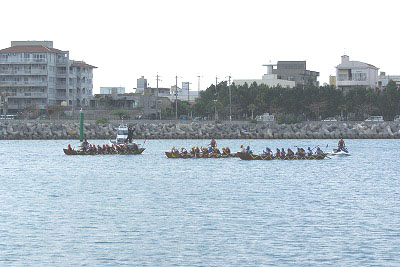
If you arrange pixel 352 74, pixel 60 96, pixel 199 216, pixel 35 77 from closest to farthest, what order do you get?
pixel 199 216 < pixel 35 77 < pixel 60 96 < pixel 352 74

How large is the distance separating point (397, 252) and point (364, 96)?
13510 centimetres

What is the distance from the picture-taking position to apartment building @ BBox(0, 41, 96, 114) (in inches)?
7254

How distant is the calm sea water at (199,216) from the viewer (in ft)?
126

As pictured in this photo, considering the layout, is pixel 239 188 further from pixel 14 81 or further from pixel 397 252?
pixel 14 81

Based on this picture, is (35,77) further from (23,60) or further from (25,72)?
(23,60)

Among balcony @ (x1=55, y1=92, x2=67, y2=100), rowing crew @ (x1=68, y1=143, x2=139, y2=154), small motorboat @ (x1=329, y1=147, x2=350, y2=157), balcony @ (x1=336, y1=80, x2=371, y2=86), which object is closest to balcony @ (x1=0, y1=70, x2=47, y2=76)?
balcony @ (x1=55, y1=92, x2=67, y2=100)

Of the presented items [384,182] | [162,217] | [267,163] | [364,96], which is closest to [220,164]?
[267,163]

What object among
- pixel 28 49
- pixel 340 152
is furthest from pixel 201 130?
pixel 340 152

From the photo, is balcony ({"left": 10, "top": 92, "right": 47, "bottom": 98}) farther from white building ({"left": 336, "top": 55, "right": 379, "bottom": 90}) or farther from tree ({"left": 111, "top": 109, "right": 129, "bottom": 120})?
white building ({"left": 336, "top": 55, "right": 379, "bottom": 90})

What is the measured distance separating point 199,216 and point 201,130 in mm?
109257

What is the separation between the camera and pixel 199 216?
49.5 metres

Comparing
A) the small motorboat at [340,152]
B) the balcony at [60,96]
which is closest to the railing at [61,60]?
the balcony at [60,96]

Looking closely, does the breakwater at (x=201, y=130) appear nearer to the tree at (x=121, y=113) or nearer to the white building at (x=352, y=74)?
the tree at (x=121, y=113)

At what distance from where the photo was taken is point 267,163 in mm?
94625
